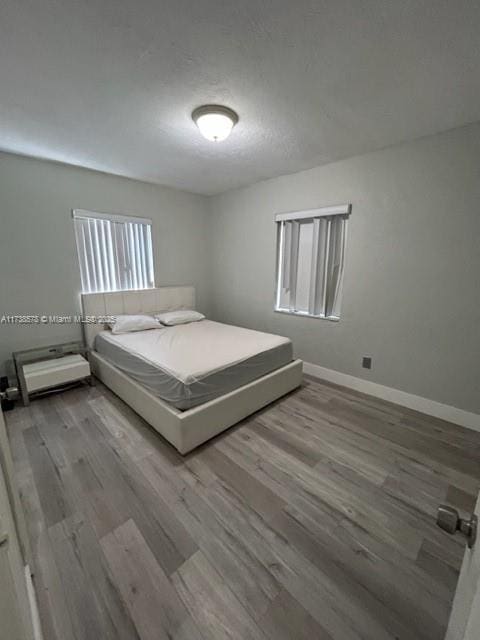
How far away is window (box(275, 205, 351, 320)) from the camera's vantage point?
9.59 ft

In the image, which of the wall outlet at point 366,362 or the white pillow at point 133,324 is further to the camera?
the white pillow at point 133,324

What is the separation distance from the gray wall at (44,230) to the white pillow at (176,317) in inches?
39.1

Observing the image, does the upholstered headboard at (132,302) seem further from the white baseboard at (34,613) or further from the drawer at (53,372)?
the white baseboard at (34,613)

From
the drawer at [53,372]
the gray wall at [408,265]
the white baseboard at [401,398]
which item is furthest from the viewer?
the drawer at [53,372]

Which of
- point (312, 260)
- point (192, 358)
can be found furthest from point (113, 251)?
point (312, 260)

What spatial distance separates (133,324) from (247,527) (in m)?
2.46

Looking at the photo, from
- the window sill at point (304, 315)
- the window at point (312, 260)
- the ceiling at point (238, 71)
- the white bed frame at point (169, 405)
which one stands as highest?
the ceiling at point (238, 71)

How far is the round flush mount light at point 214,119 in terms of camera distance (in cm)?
179

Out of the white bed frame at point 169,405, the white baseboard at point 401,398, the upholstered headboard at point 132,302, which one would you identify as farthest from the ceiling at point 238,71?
the white baseboard at point 401,398

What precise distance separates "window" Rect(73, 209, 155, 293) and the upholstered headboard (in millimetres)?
145

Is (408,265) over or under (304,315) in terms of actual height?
over

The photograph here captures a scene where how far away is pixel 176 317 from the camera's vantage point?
3533 millimetres

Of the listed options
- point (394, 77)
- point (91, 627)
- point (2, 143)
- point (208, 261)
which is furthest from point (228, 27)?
point (208, 261)

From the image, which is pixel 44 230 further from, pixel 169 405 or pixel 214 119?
pixel 169 405
